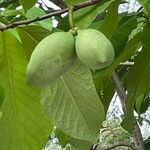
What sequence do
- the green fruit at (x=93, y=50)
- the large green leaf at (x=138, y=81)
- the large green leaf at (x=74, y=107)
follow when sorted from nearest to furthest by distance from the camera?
the green fruit at (x=93, y=50) → the large green leaf at (x=74, y=107) → the large green leaf at (x=138, y=81)

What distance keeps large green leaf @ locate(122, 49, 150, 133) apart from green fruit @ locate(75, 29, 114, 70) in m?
0.56

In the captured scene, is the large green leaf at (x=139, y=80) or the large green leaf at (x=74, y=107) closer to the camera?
the large green leaf at (x=74, y=107)

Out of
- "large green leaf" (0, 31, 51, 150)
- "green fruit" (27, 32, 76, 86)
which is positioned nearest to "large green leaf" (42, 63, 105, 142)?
"large green leaf" (0, 31, 51, 150)

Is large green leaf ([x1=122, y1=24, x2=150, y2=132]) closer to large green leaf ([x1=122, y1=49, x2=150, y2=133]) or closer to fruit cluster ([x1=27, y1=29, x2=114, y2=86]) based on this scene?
large green leaf ([x1=122, y1=49, x2=150, y2=133])

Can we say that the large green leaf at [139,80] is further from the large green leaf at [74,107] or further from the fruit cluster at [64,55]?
the fruit cluster at [64,55]

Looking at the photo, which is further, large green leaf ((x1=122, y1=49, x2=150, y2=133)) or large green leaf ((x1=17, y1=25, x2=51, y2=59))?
large green leaf ((x1=122, y1=49, x2=150, y2=133))

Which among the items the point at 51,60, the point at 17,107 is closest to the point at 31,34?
the point at 17,107

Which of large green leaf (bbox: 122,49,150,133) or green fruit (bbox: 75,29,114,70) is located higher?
green fruit (bbox: 75,29,114,70)

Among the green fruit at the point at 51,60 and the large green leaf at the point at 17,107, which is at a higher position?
the green fruit at the point at 51,60

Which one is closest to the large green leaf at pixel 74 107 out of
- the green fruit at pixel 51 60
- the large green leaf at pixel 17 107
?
the large green leaf at pixel 17 107

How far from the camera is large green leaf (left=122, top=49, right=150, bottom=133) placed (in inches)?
54.0

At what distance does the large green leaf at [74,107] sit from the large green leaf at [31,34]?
10cm

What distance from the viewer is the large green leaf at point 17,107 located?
115 cm

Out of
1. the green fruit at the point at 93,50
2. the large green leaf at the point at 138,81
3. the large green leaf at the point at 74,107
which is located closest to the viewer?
the green fruit at the point at 93,50
